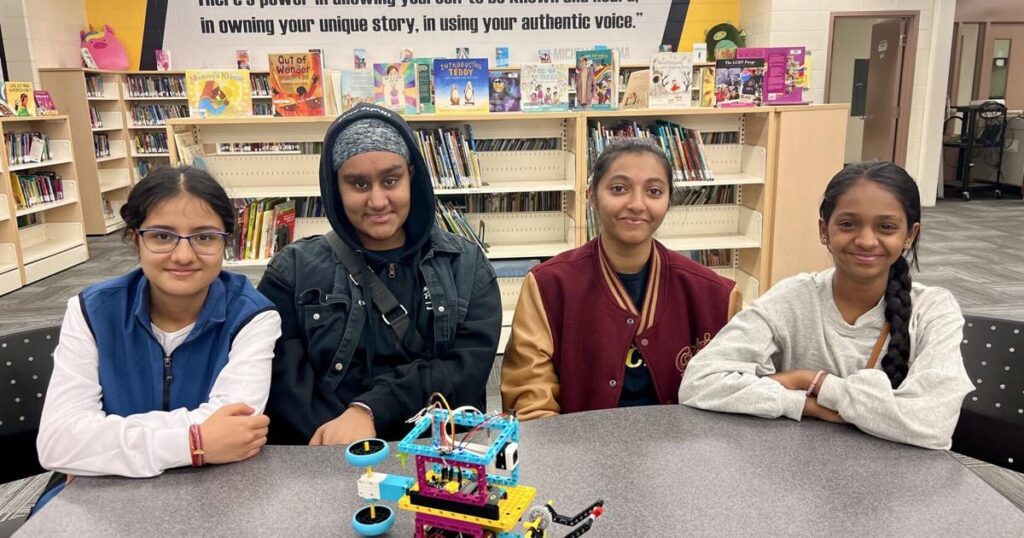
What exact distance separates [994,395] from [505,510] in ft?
4.04

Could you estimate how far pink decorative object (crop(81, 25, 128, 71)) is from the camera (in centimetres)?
752

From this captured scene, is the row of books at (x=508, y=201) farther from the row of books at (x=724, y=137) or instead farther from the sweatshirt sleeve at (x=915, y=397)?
the sweatshirt sleeve at (x=915, y=397)

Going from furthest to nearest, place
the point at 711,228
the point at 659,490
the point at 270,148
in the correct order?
the point at 270,148 < the point at 711,228 < the point at 659,490

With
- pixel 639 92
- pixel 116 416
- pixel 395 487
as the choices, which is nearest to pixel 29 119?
pixel 639 92

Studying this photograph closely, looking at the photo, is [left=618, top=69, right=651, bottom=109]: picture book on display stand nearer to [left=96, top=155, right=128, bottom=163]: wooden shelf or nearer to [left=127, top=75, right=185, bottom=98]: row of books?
[left=127, top=75, right=185, bottom=98]: row of books

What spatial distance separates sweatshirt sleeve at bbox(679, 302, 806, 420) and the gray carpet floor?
1592 mm

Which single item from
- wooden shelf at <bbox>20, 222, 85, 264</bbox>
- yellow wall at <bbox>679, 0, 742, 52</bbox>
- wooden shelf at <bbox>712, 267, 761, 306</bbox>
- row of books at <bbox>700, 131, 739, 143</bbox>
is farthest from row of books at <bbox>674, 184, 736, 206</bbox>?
wooden shelf at <bbox>20, 222, 85, 264</bbox>

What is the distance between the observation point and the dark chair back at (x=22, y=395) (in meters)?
1.45

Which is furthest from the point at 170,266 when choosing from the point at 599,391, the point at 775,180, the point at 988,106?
the point at 988,106

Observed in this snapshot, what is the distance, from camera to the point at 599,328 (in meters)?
1.61

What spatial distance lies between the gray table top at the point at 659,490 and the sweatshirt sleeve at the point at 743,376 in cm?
4

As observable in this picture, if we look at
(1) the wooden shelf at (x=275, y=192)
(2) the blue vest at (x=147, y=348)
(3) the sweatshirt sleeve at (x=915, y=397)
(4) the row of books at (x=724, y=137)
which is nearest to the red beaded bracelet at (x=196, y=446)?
(2) the blue vest at (x=147, y=348)

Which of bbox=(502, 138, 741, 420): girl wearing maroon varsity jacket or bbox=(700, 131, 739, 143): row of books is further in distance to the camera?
bbox=(700, 131, 739, 143): row of books

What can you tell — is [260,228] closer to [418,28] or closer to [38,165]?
[38,165]
